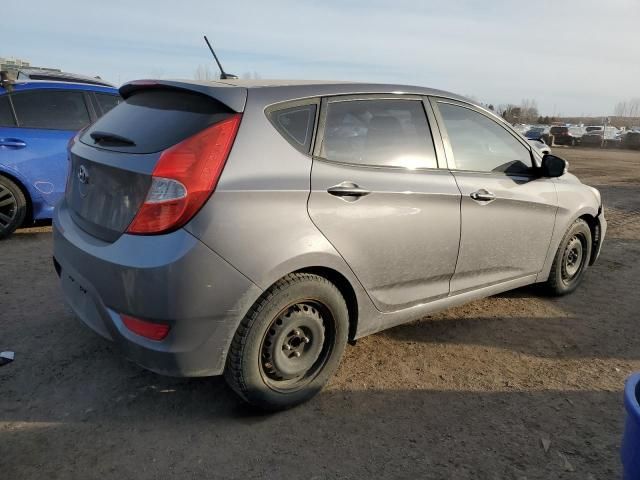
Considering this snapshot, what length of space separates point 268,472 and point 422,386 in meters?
1.15

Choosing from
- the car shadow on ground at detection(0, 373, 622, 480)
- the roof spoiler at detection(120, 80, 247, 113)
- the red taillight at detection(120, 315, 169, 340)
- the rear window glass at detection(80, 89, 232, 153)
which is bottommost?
the car shadow on ground at detection(0, 373, 622, 480)

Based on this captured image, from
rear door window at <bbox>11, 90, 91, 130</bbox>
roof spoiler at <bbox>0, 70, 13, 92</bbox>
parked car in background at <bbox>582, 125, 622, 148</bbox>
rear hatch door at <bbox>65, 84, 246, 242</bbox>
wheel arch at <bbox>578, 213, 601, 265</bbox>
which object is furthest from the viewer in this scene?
parked car in background at <bbox>582, 125, 622, 148</bbox>

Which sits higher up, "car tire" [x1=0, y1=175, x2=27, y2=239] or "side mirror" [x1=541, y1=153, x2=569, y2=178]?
"side mirror" [x1=541, y1=153, x2=569, y2=178]

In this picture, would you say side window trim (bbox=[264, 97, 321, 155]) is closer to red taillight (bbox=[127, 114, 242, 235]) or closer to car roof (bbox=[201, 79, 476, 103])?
car roof (bbox=[201, 79, 476, 103])

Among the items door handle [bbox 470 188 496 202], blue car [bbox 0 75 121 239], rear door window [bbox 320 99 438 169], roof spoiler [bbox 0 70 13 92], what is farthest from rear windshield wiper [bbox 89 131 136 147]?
roof spoiler [bbox 0 70 13 92]

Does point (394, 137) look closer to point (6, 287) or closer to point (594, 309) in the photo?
point (594, 309)

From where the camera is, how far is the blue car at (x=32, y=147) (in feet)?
17.7

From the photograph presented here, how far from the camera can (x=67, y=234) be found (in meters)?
2.78

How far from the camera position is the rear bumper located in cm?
227

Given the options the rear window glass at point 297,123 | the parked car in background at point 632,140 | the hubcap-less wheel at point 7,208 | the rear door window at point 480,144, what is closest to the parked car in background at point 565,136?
the parked car in background at point 632,140

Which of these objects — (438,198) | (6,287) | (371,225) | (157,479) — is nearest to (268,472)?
(157,479)

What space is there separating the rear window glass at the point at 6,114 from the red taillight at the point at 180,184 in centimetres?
409

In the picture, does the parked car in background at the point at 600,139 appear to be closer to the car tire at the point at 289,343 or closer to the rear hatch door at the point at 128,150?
the car tire at the point at 289,343

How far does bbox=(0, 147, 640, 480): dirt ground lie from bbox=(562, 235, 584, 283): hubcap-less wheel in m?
0.66
